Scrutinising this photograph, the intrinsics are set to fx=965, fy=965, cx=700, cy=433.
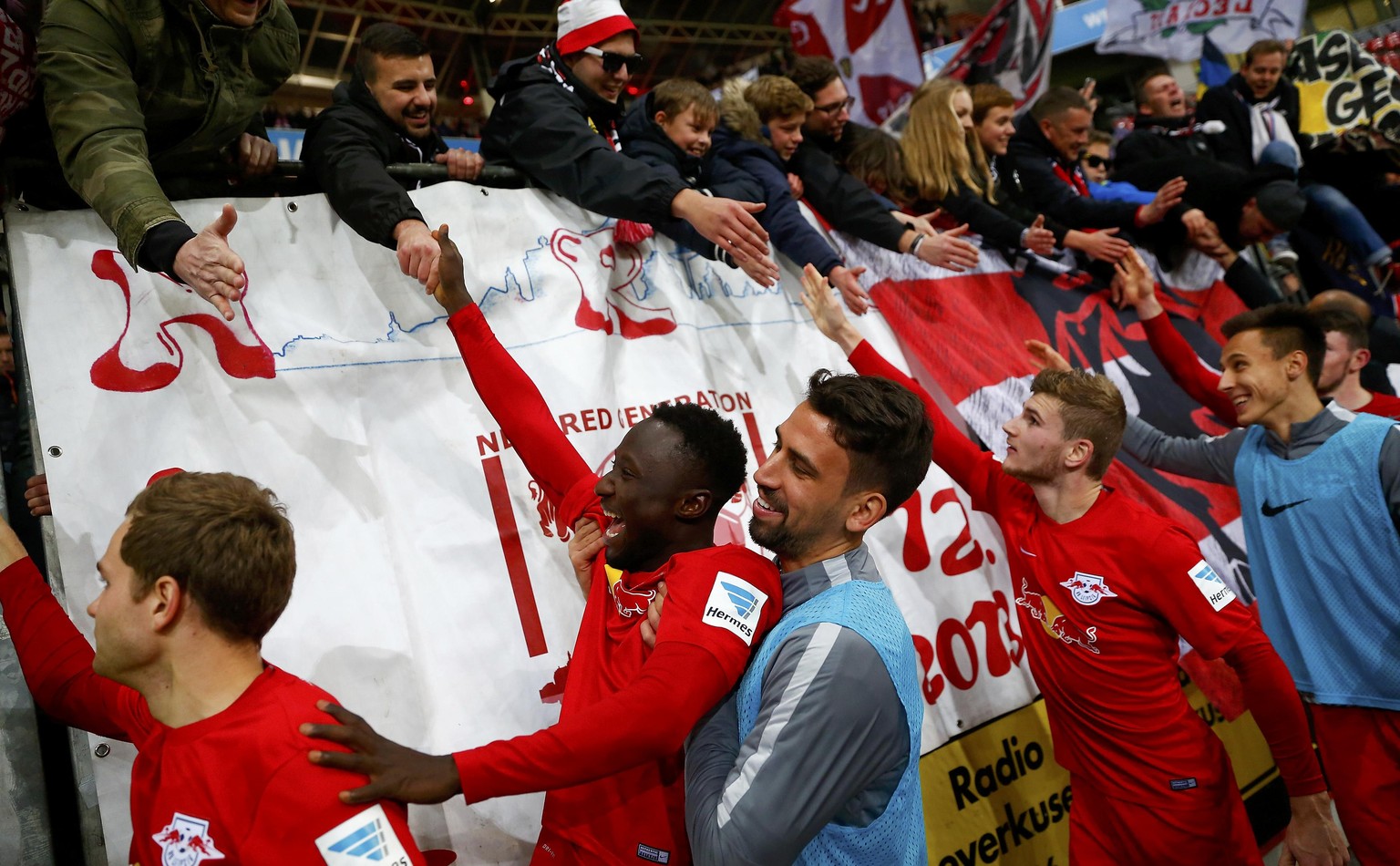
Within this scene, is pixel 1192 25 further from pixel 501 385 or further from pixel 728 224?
pixel 501 385

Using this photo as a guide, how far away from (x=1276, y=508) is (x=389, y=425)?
3102 millimetres

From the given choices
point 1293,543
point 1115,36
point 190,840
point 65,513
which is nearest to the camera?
point 190,840

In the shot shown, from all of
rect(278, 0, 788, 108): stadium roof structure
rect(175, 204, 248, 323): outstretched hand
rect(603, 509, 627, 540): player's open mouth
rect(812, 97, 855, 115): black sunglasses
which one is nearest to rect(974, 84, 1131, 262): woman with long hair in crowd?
rect(812, 97, 855, 115): black sunglasses

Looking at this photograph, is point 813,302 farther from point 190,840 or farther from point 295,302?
point 190,840

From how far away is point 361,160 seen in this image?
2.96m

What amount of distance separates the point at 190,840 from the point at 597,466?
1.69 metres

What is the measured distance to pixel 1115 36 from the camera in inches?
301

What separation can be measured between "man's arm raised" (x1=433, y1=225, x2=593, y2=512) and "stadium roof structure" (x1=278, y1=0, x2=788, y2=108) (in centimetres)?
1568

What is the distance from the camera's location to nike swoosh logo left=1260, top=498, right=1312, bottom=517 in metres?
3.44

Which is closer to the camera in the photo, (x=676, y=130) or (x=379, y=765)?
(x=379, y=765)

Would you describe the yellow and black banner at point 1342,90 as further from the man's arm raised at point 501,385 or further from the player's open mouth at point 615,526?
the player's open mouth at point 615,526

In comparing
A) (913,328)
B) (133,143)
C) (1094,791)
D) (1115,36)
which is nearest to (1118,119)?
(1115,36)

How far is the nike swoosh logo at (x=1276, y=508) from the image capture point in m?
3.44

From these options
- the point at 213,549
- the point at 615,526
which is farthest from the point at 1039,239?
the point at 213,549
